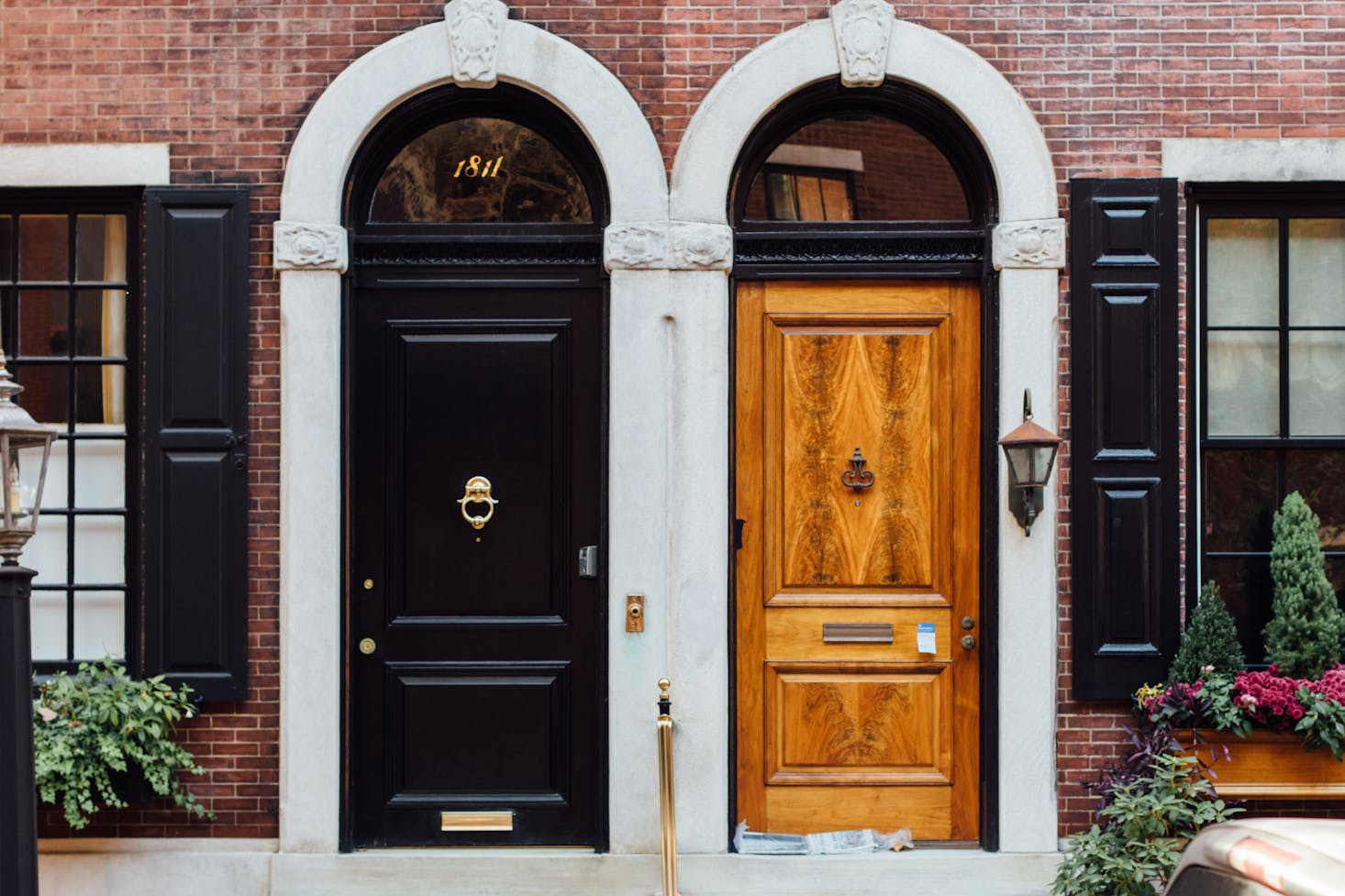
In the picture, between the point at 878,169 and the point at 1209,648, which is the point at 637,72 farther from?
the point at 1209,648

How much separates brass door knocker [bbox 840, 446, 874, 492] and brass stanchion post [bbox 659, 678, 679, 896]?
147 centimetres

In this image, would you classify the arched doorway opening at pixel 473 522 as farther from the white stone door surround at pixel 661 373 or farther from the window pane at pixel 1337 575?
the window pane at pixel 1337 575

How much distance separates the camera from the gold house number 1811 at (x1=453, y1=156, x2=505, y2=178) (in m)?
6.70

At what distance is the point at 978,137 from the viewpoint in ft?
21.2

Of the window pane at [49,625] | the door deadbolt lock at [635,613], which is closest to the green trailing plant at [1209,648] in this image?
the door deadbolt lock at [635,613]

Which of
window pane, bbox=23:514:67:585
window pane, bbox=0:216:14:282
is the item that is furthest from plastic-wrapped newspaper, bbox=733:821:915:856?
window pane, bbox=0:216:14:282

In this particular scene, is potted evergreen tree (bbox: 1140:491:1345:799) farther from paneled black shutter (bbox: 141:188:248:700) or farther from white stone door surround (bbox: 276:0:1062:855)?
paneled black shutter (bbox: 141:188:248:700)

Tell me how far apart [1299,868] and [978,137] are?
463 centimetres

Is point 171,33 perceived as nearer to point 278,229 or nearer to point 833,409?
point 278,229

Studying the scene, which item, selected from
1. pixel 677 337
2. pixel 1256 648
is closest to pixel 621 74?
pixel 677 337

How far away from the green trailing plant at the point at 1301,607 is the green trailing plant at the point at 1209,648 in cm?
23

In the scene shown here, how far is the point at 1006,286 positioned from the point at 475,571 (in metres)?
2.97

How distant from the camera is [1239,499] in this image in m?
6.59

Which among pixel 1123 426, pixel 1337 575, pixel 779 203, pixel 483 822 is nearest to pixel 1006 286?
pixel 1123 426
